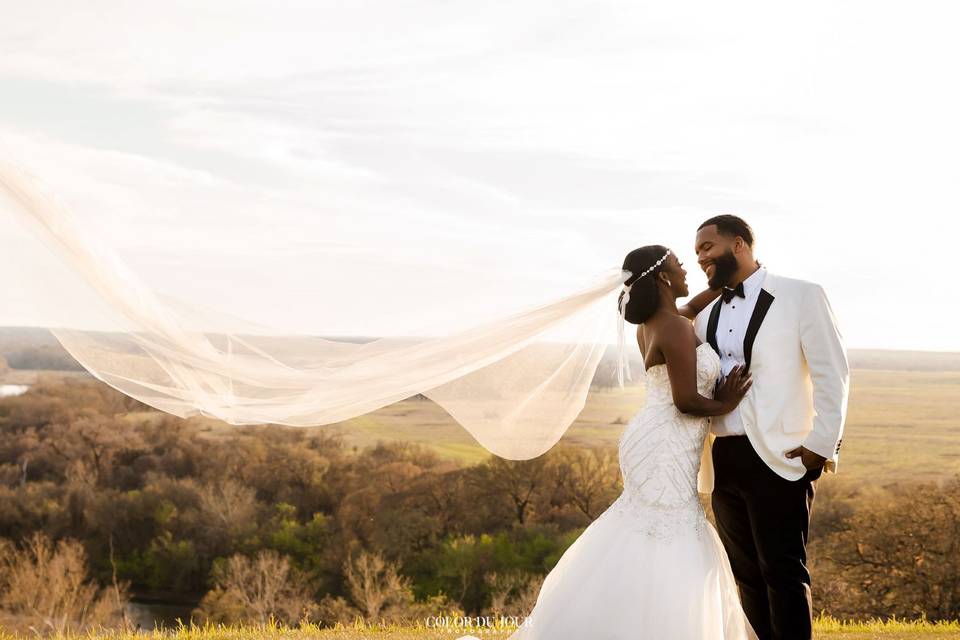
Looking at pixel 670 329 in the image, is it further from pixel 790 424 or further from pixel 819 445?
pixel 819 445

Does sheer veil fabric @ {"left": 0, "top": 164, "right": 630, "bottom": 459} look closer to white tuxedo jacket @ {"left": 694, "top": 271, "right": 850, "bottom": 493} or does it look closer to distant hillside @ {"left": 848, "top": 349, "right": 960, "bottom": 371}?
white tuxedo jacket @ {"left": 694, "top": 271, "right": 850, "bottom": 493}

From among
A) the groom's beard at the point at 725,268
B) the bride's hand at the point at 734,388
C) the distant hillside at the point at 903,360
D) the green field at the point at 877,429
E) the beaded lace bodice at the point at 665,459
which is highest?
the groom's beard at the point at 725,268

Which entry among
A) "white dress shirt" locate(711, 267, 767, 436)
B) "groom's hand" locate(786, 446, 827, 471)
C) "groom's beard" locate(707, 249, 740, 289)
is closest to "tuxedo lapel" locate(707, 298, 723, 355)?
"white dress shirt" locate(711, 267, 767, 436)

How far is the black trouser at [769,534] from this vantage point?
445cm

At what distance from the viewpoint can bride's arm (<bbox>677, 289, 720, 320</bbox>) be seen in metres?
4.95

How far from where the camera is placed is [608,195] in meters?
42.9

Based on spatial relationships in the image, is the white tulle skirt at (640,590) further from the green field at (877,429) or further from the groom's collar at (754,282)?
the green field at (877,429)

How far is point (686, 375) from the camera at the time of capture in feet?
14.4

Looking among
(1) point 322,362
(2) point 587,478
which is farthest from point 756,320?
(2) point 587,478

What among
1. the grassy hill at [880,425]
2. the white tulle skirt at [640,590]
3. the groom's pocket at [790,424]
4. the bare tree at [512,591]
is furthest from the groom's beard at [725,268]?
the grassy hill at [880,425]

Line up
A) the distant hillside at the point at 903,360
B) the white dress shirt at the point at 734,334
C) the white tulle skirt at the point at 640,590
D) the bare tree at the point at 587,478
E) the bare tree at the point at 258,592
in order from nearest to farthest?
the white tulle skirt at the point at 640,590, the white dress shirt at the point at 734,334, the bare tree at the point at 258,592, the bare tree at the point at 587,478, the distant hillside at the point at 903,360

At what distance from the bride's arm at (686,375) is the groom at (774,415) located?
0.38 feet

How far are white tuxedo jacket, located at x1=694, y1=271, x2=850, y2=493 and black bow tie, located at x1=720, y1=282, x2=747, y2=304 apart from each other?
0.10 m

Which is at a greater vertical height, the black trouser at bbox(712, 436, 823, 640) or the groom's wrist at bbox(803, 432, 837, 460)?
the groom's wrist at bbox(803, 432, 837, 460)
